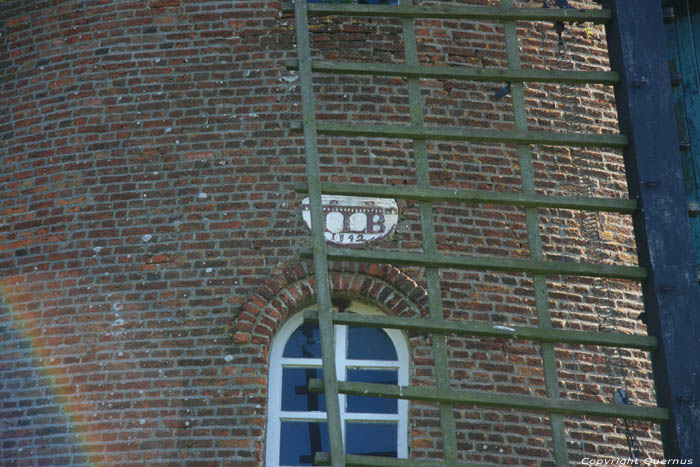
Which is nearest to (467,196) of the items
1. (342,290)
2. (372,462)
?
(372,462)

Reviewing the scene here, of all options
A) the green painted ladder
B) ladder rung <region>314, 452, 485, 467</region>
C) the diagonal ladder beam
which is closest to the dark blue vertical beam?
the green painted ladder

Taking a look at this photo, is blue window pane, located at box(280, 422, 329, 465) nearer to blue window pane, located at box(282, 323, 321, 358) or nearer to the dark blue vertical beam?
blue window pane, located at box(282, 323, 321, 358)

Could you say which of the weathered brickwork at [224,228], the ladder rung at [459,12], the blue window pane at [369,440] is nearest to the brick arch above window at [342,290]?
the weathered brickwork at [224,228]

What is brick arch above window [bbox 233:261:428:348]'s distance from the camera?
23.1 feet

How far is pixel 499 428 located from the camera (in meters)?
6.81

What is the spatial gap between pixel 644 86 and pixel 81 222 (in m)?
4.17

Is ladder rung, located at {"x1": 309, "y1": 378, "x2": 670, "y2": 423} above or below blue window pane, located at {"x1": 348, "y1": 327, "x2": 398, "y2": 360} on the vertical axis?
below

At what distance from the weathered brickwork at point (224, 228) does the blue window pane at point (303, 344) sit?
189mm

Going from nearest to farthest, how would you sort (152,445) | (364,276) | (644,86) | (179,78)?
(644,86) < (152,445) < (364,276) < (179,78)

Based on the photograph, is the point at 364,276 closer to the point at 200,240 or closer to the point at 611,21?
the point at 200,240

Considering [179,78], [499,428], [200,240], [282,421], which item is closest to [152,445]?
[282,421]

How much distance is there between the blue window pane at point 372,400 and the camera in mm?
6992

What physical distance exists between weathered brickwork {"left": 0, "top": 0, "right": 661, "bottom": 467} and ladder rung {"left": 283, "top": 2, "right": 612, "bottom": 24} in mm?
2209

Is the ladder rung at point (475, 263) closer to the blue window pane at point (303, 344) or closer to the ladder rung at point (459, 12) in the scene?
the ladder rung at point (459, 12)
